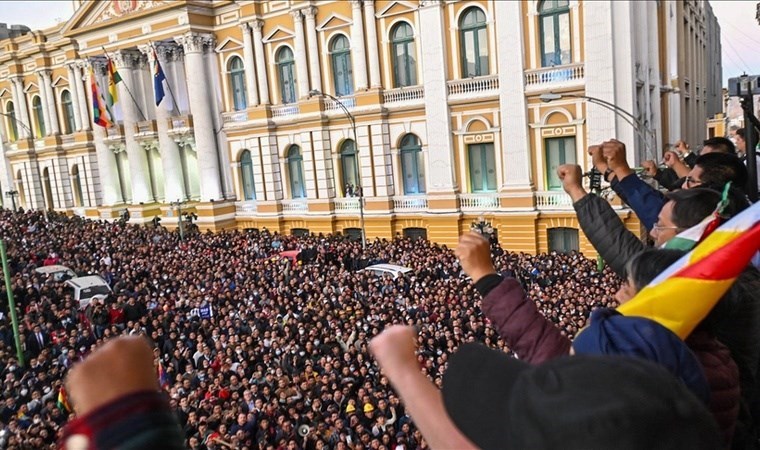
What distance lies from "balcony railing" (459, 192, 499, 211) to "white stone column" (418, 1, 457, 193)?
0.68 m

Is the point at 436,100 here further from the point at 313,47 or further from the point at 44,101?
the point at 44,101

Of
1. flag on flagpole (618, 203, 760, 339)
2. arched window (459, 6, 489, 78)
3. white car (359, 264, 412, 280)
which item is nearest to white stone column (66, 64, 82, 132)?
arched window (459, 6, 489, 78)

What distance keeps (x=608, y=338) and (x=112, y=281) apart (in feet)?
69.7

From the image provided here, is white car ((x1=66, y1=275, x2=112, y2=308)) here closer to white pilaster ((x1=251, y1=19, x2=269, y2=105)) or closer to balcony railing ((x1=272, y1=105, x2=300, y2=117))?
balcony railing ((x1=272, y1=105, x2=300, y2=117))

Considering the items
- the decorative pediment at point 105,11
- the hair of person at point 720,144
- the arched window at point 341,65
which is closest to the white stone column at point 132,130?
the decorative pediment at point 105,11

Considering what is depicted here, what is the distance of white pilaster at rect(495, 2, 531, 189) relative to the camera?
2256 centimetres

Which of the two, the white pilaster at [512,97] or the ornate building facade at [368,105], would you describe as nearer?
the ornate building facade at [368,105]

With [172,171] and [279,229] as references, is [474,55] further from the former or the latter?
[172,171]

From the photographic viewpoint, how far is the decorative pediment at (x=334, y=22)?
2677cm

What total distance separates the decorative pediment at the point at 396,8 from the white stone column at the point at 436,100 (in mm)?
686

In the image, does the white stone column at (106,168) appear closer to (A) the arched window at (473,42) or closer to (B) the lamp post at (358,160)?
(B) the lamp post at (358,160)

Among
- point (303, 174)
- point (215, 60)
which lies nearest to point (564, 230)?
point (303, 174)

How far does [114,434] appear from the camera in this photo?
1.22 m

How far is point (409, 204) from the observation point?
2630 cm
